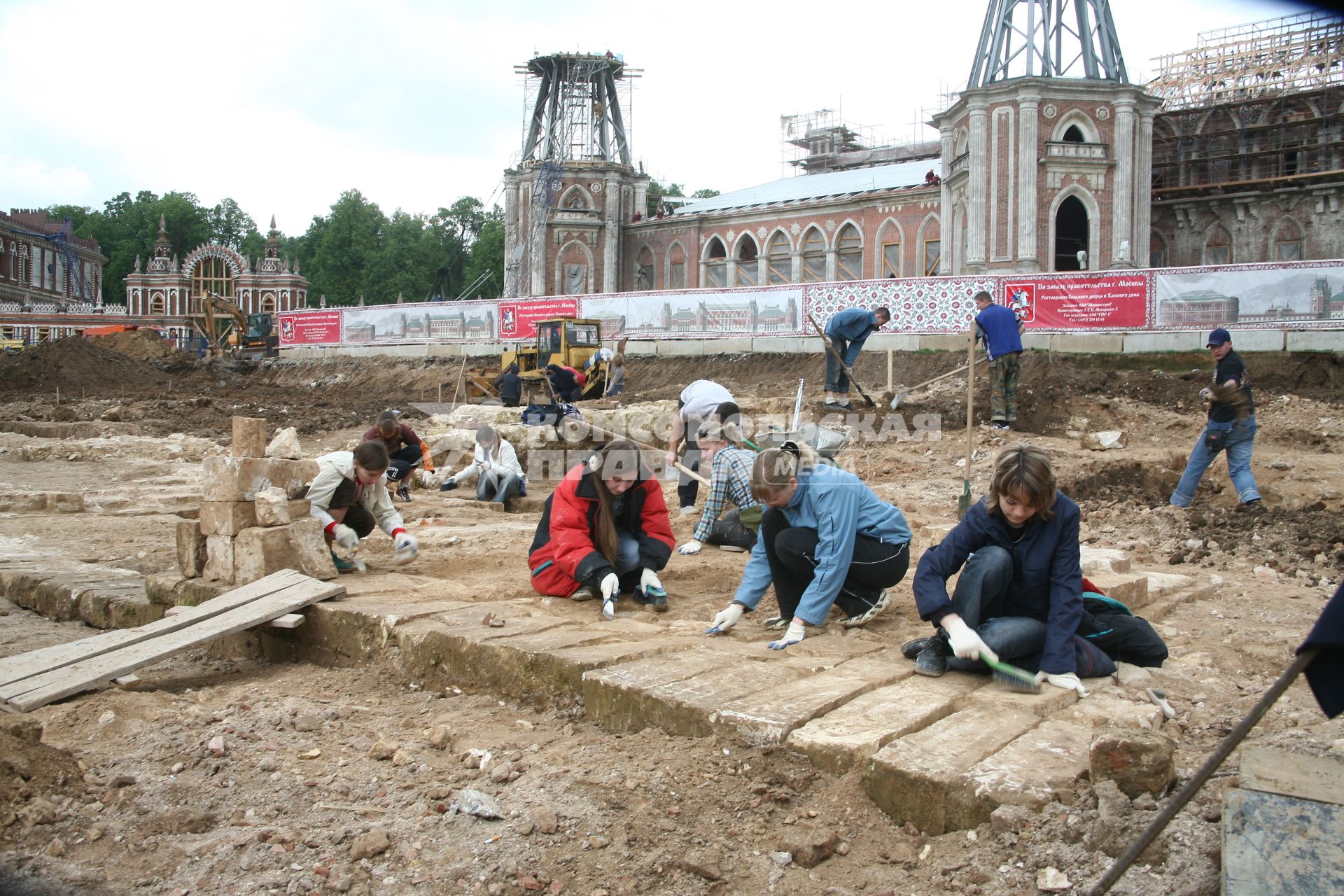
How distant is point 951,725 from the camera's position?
11.1 ft

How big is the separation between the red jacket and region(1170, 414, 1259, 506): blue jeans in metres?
5.20

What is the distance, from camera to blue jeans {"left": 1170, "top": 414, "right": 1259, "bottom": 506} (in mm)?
8320

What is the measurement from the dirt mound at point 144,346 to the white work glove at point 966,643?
34.9 meters

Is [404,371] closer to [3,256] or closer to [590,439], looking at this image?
[590,439]

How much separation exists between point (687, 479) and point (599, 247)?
31.0 meters

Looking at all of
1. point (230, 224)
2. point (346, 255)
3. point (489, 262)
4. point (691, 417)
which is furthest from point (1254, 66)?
point (230, 224)

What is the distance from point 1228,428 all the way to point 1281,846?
693cm

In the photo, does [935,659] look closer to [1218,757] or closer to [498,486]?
[1218,757]

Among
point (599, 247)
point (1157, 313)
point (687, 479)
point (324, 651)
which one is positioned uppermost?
point (599, 247)

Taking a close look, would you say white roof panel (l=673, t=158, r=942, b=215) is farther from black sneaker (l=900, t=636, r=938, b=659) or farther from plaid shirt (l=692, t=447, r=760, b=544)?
black sneaker (l=900, t=636, r=938, b=659)

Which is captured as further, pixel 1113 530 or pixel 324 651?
pixel 1113 530

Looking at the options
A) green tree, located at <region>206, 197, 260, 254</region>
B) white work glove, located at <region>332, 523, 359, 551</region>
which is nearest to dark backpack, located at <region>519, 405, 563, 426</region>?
white work glove, located at <region>332, 523, 359, 551</region>

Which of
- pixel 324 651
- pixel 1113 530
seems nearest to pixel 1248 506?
pixel 1113 530

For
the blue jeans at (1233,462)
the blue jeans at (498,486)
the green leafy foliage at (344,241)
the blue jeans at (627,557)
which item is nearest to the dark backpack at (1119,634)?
the blue jeans at (627,557)
